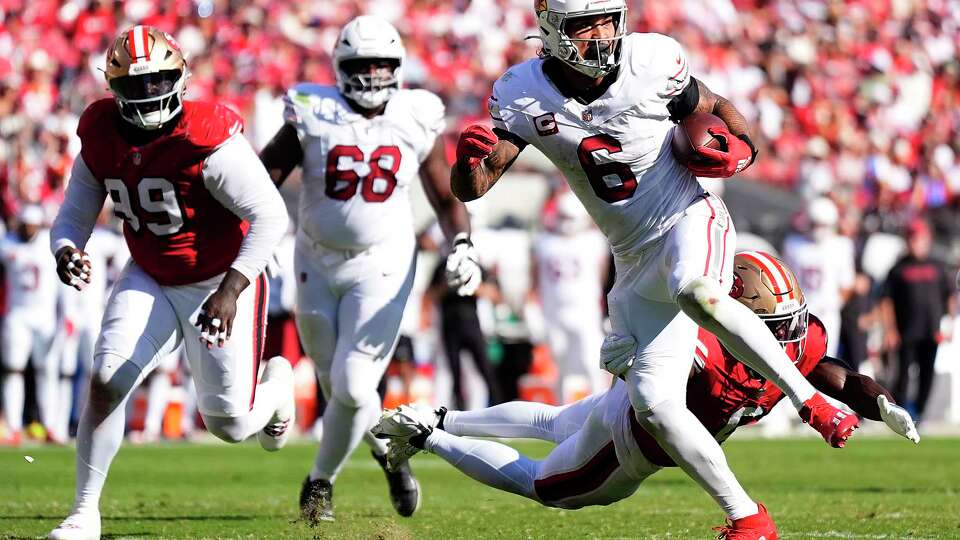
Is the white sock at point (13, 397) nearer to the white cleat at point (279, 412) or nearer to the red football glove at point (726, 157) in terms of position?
the white cleat at point (279, 412)

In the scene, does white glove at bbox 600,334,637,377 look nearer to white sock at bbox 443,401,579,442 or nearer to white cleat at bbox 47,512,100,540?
white sock at bbox 443,401,579,442

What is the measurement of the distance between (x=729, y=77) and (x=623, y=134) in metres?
13.3

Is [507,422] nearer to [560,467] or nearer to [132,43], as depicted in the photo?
[560,467]

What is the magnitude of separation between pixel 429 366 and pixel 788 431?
290cm

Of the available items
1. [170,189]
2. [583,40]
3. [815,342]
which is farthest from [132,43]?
[815,342]

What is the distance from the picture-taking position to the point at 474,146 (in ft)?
14.4

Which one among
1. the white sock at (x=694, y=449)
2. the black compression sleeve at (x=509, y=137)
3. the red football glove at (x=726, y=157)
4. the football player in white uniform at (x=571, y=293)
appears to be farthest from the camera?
the football player in white uniform at (x=571, y=293)

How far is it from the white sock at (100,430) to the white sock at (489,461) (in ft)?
3.33

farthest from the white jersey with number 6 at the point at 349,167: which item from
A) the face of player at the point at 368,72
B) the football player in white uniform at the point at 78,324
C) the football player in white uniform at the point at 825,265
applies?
the football player in white uniform at the point at 825,265

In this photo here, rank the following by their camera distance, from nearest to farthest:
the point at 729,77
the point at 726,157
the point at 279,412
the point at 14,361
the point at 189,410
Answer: the point at 726,157 → the point at 279,412 → the point at 14,361 → the point at 189,410 → the point at 729,77

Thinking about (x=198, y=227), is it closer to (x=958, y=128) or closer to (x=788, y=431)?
(x=788, y=431)

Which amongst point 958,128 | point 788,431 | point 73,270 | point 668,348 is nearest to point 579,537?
point 668,348

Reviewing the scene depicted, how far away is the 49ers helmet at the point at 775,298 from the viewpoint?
14.8ft

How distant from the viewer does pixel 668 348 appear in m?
4.40
